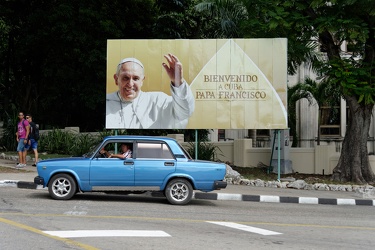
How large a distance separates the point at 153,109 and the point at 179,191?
6641 mm

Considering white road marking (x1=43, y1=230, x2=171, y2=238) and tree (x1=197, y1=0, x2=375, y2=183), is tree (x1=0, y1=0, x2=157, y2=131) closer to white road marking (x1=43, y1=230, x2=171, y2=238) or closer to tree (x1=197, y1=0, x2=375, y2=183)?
tree (x1=197, y1=0, x2=375, y2=183)

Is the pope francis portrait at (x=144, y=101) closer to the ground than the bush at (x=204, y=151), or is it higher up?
higher up

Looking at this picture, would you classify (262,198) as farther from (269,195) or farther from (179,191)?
(179,191)

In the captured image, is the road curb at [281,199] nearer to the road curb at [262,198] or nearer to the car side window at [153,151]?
the road curb at [262,198]

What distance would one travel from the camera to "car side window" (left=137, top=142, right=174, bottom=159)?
1372cm

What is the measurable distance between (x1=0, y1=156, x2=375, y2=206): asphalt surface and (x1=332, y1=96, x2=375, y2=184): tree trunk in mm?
2965

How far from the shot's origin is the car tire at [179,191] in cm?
1372

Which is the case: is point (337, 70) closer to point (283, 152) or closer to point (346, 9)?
point (346, 9)

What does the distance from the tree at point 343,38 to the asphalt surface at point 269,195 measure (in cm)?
333

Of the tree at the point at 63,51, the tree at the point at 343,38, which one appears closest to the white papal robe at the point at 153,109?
the tree at the point at 343,38

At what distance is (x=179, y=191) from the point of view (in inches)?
543

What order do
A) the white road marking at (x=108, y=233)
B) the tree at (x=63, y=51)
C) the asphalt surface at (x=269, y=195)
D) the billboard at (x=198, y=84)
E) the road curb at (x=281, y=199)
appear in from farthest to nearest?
the tree at (x=63, y=51) → the billboard at (x=198, y=84) → the asphalt surface at (x=269, y=195) → the road curb at (x=281, y=199) → the white road marking at (x=108, y=233)

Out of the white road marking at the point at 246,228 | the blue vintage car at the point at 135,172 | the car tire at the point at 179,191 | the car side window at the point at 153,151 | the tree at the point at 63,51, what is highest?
the tree at the point at 63,51

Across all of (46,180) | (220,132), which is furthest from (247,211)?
(220,132)
